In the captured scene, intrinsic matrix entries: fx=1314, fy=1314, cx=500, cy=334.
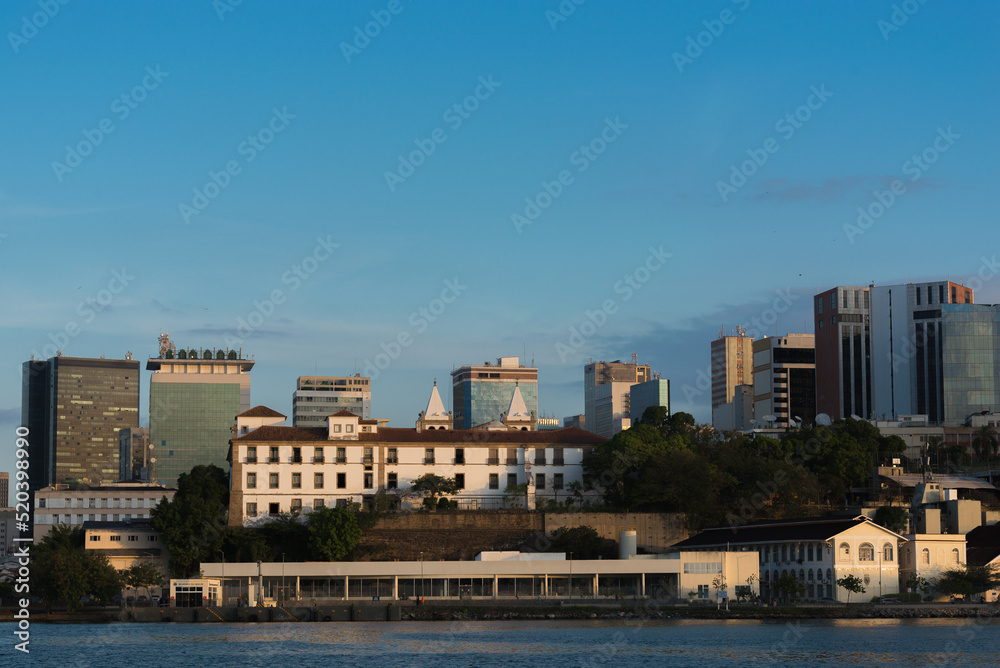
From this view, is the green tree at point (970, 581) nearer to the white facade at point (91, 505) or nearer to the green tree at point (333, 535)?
the green tree at point (333, 535)

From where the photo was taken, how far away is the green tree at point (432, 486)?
11169 centimetres

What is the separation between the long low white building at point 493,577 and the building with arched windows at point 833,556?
2.81 metres

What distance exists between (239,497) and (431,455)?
1679 cm

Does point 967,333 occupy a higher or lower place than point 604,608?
higher

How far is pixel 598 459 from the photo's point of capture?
114m

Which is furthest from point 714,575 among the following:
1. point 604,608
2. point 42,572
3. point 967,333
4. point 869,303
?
point 869,303

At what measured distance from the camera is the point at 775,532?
9944 centimetres

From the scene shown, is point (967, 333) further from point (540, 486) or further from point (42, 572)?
point (42, 572)

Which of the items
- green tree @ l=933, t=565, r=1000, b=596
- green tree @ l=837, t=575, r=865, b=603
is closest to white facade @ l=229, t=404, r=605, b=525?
green tree @ l=837, t=575, r=865, b=603

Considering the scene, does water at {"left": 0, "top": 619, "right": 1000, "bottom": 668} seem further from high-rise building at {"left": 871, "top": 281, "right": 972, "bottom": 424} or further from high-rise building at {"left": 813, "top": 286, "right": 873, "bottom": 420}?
high-rise building at {"left": 813, "top": 286, "right": 873, "bottom": 420}

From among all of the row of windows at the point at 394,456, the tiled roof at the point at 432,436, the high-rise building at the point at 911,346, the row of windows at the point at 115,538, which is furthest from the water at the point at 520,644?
the high-rise building at the point at 911,346

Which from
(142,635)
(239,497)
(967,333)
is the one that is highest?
(967,333)

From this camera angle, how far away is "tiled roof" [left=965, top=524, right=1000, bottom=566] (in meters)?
97.3

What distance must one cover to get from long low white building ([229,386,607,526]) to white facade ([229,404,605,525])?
0.09 meters
